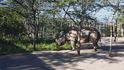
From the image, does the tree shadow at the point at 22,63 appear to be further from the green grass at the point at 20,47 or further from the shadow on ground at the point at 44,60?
the green grass at the point at 20,47

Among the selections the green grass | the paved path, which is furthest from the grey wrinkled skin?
the paved path

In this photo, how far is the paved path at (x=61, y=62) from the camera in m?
13.0

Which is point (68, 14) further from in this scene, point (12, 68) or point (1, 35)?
point (12, 68)

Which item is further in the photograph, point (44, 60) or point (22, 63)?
point (44, 60)

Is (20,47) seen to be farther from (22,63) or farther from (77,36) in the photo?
(22,63)

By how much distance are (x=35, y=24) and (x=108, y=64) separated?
7.80 meters

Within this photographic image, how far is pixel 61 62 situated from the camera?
14211 mm

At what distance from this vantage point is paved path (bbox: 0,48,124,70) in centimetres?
1305

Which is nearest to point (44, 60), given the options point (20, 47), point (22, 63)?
point (22, 63)

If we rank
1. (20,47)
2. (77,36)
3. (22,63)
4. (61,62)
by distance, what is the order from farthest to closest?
(20,47) < (77,36) < (61,62) < (22,63)

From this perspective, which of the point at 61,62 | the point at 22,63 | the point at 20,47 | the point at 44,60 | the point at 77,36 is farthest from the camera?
the point at 20,47

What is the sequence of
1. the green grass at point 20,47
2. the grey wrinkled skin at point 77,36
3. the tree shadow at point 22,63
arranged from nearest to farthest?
the tree shadow at point 22,63
the grey wrinkled skin at point 77,36
the green grass at point 20,47

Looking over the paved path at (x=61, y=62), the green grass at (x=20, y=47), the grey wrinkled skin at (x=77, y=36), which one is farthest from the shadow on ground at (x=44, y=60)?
the green grass at (x=20, y=47)

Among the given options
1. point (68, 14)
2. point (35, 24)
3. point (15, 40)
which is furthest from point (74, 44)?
point (68, 14)
